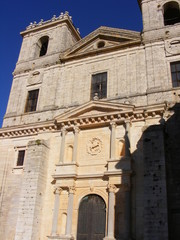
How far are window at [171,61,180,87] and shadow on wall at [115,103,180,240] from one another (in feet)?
5.13

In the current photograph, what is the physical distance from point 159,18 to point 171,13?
1.98 metres

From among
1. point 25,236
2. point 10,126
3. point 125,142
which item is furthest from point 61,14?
point 25,236

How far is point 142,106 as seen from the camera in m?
14.0

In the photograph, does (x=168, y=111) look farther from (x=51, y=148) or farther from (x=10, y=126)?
(x=10, y=126)

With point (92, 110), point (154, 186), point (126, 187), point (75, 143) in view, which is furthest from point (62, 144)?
point (154, 186)

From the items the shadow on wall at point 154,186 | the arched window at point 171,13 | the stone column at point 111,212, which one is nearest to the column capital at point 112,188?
the stone column at point 111,212

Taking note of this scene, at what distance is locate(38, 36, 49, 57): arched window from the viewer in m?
21.4

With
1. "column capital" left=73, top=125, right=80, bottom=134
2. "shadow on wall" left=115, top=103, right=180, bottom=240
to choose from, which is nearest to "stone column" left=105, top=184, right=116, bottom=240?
"shadow on wall" left=115, top=103, right=180, bottom=240

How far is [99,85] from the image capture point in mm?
16750

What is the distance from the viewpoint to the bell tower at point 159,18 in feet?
53.7

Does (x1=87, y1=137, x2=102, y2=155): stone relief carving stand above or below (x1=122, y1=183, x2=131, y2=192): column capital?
above

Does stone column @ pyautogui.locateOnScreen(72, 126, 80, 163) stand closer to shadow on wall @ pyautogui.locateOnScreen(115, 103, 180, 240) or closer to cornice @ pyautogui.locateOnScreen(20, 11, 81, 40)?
shadow on wall @ pyautogui.locateOnScreen(115, 103, 180, 240)

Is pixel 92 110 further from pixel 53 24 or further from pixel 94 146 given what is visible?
pixel 53 24

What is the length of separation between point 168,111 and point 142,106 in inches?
49.5
